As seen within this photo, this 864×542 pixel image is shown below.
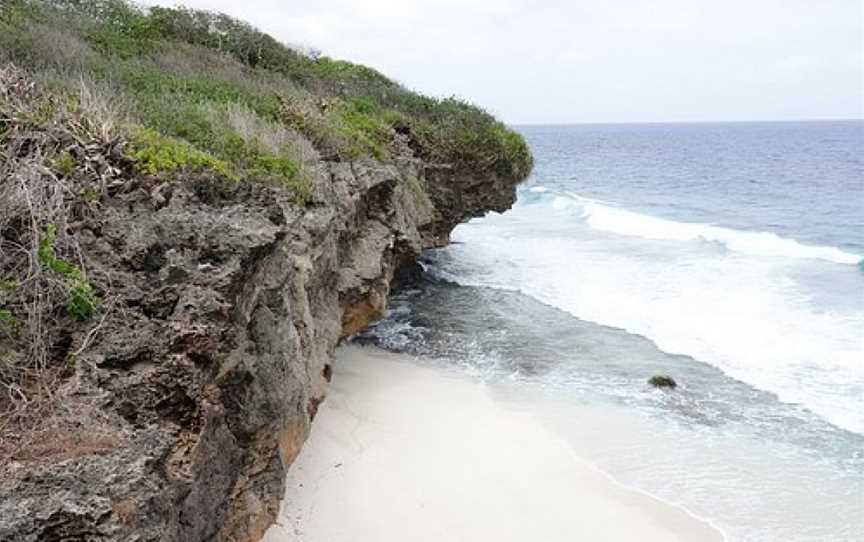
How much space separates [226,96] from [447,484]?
A: 7466mm

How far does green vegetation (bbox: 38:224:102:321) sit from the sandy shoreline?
3.21 meters

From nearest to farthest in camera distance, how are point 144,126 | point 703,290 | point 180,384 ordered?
point 180,384, point 144,126, point 703,290

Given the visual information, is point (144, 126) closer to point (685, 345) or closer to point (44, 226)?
point (44, 226)

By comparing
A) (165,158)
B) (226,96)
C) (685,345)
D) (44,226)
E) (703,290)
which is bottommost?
(685,345)

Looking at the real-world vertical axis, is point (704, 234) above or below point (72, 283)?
below

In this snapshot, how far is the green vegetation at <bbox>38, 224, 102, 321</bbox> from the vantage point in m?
5.12

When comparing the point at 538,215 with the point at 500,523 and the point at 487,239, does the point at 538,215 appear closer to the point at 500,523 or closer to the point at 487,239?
the point at 487,239

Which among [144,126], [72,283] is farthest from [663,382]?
[72,283]

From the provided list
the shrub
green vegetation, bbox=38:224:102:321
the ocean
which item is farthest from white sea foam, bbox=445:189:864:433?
green vegetation, bbox=38:224:102:321

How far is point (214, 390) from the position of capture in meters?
5.28

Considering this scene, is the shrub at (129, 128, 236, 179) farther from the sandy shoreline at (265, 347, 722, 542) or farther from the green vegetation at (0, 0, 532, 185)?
the sandy shoreline at (265, 347, 722, 542)

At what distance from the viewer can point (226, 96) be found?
1242cm

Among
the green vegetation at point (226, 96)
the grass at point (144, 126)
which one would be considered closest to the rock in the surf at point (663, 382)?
the grass at point (144, 126)

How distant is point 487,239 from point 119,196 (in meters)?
22.1
